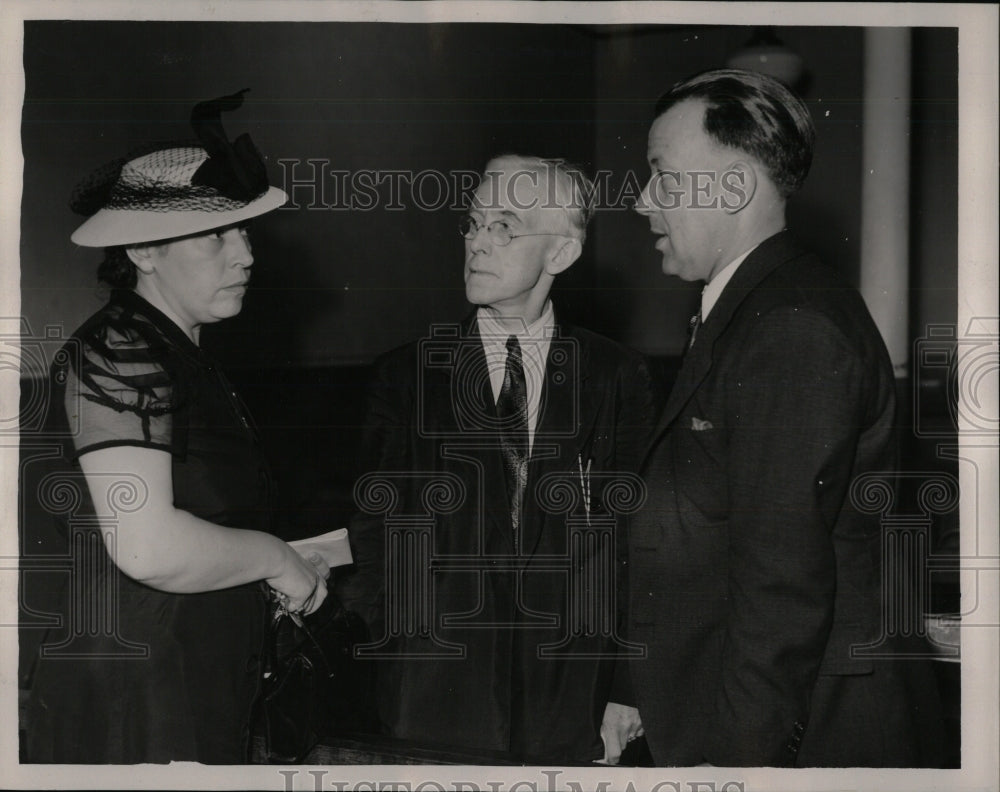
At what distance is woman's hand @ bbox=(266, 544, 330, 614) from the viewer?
1.71 m

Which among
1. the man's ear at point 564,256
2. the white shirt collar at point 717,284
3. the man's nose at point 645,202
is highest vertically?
the man's nose at point 645,202

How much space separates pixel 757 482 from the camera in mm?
1576

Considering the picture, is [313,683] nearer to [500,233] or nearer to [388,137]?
[500,233]

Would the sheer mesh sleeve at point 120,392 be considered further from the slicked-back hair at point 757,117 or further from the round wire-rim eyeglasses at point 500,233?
the slicked-back hair at point 757,117

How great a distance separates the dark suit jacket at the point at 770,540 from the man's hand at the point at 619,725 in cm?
3

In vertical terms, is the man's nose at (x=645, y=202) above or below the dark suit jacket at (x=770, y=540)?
above

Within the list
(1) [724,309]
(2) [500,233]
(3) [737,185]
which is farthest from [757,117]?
(2) [500,233]

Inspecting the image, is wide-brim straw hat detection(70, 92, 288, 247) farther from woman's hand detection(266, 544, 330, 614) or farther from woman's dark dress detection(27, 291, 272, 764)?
woman's hand detection(266, 544, 330, 614)

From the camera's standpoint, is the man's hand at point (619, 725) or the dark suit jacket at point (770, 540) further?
the man's hand at point (619, 725)

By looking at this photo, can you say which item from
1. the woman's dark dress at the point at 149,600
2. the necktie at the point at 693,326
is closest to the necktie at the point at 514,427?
the necktie at the point at 693,326

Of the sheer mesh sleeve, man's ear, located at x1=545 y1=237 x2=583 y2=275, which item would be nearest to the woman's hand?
the sheer mesh sleeve

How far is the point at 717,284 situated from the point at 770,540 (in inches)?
16.3

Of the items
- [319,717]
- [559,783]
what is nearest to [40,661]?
[319,717]

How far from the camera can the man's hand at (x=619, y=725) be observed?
1729mm
